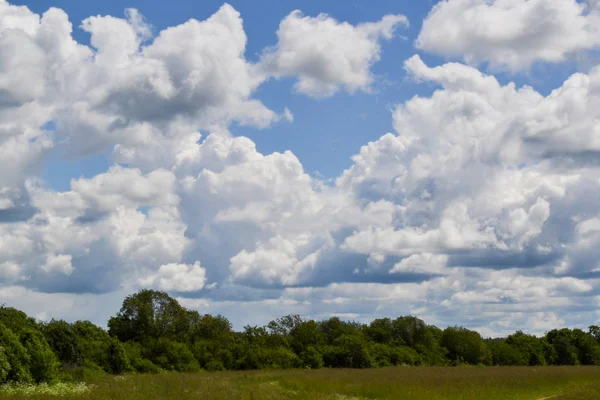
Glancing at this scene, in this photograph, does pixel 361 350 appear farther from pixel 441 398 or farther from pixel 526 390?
pixel 441 398

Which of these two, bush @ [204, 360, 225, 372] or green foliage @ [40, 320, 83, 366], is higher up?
green foliage @ [40, 320, 83, 366]

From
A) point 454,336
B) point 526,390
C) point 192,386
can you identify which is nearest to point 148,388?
point 192,386

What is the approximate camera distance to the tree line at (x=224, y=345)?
2008 inches

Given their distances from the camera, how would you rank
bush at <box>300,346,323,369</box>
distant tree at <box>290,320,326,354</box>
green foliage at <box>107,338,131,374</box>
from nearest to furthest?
green foliage at <box>107,338,131,374</box>
bush at <box>300,346,323,369</box>
distant tree at <box>290,320,326,354</box>

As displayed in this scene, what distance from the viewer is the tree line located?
167ft

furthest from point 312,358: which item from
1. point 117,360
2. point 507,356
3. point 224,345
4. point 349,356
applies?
point 507,356

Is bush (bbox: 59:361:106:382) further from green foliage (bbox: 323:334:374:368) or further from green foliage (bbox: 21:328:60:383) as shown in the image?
green foliage (bbox: 323:334:374:368)

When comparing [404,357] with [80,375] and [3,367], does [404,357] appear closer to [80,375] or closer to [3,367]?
[80,375]

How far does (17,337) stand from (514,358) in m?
93.9

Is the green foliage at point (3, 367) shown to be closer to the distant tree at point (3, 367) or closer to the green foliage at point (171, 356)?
the distant tree at point (3, 367)

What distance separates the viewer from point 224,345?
87438 millimetres

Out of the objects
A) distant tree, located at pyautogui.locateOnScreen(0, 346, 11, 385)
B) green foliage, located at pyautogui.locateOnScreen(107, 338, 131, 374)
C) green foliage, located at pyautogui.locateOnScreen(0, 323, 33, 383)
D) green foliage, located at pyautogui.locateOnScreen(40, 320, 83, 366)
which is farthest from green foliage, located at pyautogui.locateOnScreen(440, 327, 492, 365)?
distant tree, located at pyautogui.locateOnScreen(0, 346, 11, 385)

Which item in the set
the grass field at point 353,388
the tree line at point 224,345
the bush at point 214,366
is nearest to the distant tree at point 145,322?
the tree line at point 224,345

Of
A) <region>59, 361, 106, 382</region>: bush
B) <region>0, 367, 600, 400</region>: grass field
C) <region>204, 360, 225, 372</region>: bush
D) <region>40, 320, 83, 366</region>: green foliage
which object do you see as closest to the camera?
<region>0, 367, 600, 400</region>: grass field
